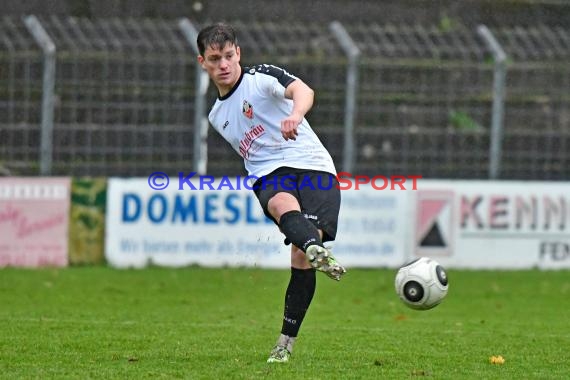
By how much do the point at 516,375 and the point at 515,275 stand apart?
8.34 meters

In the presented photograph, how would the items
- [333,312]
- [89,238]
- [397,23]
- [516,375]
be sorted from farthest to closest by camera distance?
1. [397,23]
2. [89,238]
3. [333,312]
4. [516,375]

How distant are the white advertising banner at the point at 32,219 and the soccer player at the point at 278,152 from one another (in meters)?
7.51

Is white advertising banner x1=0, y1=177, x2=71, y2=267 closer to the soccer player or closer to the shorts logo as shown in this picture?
the shorts logo

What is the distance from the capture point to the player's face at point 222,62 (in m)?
7.84

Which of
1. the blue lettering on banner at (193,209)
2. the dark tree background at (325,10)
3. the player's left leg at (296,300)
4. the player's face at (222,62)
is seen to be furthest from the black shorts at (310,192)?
the dark tree background at (325,10)

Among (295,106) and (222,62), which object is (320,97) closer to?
(222,62)

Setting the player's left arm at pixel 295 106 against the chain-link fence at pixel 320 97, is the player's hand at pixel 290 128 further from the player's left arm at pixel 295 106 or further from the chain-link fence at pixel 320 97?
the chain-link fence at pixel 320 97

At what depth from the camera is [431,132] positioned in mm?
16672

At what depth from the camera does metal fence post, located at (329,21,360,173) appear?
16203 millimetres

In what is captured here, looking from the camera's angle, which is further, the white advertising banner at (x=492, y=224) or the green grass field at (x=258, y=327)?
the white advertising banner at (x=492, y=224)

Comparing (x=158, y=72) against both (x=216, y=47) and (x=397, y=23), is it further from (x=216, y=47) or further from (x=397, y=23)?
(x=216, y=47)

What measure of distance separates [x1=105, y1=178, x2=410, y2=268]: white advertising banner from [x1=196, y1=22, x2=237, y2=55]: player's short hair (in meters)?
7.72

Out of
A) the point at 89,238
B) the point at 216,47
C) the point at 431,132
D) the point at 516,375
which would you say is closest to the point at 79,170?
the point at 89,238

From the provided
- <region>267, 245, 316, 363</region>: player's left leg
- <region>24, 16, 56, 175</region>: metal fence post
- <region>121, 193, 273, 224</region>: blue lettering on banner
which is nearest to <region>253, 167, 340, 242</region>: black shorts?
<region>267, 245, 316, 363</region>: player's left leg
